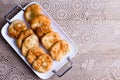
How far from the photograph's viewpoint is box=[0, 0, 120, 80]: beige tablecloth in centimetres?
123

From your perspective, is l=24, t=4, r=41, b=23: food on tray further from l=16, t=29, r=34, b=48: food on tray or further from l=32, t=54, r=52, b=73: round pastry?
l=32, t=54, r=52, b=73: round pastry

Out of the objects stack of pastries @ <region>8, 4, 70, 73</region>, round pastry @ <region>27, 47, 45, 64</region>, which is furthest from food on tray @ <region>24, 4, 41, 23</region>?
round pastry @ <region>27, 47, 45, 64</region>

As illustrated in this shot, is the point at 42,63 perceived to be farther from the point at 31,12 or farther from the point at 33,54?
the point at 31,12

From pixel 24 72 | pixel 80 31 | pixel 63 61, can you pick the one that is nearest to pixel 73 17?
pixel 80 31

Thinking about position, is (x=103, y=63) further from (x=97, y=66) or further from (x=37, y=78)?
(x=37, y=78)

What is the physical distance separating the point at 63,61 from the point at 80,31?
0.45ft

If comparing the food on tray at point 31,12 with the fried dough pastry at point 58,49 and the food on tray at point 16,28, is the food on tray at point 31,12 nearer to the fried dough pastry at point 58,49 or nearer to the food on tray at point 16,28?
the food on tray at point 16,28

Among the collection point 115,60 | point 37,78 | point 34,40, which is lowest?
point 115,60

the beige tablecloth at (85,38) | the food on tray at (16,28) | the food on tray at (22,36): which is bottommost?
the beige tablecloth at (85,38)

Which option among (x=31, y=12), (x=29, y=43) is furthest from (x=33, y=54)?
(x=31, y=12)

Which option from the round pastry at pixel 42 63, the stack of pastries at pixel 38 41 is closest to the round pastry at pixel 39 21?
the stack of pastries at pixel 38 41

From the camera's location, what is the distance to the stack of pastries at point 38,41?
1.19m

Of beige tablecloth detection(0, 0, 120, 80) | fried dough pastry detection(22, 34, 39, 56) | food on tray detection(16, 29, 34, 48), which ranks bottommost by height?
beige tablecloth detection(0, 0, 120, 80)

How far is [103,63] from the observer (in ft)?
4.05
